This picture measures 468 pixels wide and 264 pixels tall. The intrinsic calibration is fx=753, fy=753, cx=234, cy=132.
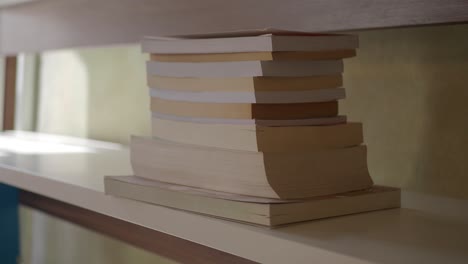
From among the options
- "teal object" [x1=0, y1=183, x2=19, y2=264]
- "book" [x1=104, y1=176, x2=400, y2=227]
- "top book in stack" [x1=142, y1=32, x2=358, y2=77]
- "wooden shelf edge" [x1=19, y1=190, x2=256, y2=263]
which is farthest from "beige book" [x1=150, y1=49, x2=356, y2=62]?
"teal object" [x1=0, y1=183, x2=19, y2=264]

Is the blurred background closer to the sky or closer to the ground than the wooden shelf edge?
closer to the sky

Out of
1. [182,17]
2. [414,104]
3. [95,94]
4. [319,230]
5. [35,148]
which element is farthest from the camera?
[95,94]

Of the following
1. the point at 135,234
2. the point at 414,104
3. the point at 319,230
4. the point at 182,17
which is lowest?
the point at 135,234

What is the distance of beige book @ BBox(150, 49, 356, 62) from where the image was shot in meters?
0.66

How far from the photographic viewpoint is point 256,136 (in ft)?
2.09

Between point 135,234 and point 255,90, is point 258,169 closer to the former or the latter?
point 255,90

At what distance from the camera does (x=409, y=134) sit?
861 mm

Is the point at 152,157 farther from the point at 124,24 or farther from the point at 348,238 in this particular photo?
the point at 124,24

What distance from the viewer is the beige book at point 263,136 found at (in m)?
0.64

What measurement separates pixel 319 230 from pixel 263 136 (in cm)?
10

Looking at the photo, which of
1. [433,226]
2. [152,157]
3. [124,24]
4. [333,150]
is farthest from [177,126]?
[124,24]

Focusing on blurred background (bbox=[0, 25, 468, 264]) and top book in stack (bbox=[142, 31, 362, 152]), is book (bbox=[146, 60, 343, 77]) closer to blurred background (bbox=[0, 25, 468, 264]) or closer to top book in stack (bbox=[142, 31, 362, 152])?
top book in stack (bbox=[142, 31, 362, 152])

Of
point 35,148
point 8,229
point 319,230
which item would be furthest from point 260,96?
point 8,229

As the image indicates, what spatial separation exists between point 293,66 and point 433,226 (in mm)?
186
